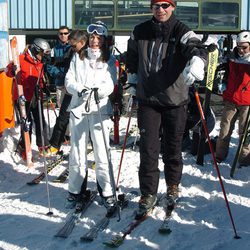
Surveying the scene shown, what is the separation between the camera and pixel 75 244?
14.4 ft

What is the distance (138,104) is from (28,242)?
5.60 ft

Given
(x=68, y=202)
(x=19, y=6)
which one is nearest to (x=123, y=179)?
(x=68, y=202)

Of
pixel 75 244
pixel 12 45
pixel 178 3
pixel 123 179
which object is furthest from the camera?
pixel 178 3

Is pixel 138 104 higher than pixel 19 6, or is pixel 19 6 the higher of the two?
pixel 19 6

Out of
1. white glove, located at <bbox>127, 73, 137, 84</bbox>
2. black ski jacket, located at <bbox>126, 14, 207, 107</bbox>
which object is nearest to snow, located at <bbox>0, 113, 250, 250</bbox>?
black ski jacket, located at <bbox>126, 14, 207, 107</bbox>

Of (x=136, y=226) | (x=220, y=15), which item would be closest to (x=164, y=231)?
(x=136, y=226)

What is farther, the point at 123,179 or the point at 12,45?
the point at 12,45

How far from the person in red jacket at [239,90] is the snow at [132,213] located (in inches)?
20.7

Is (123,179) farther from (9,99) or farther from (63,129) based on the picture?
(9,99)

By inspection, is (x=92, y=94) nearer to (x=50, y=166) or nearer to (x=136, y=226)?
(x=136, y=226)

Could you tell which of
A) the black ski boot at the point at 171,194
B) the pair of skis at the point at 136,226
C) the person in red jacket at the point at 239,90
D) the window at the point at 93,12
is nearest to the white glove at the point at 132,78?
the black ski boot at the point at 171,194

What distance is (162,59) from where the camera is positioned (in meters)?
4.69

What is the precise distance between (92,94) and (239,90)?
2252 millimetres

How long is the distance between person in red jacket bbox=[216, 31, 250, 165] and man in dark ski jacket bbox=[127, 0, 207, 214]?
1750mm
